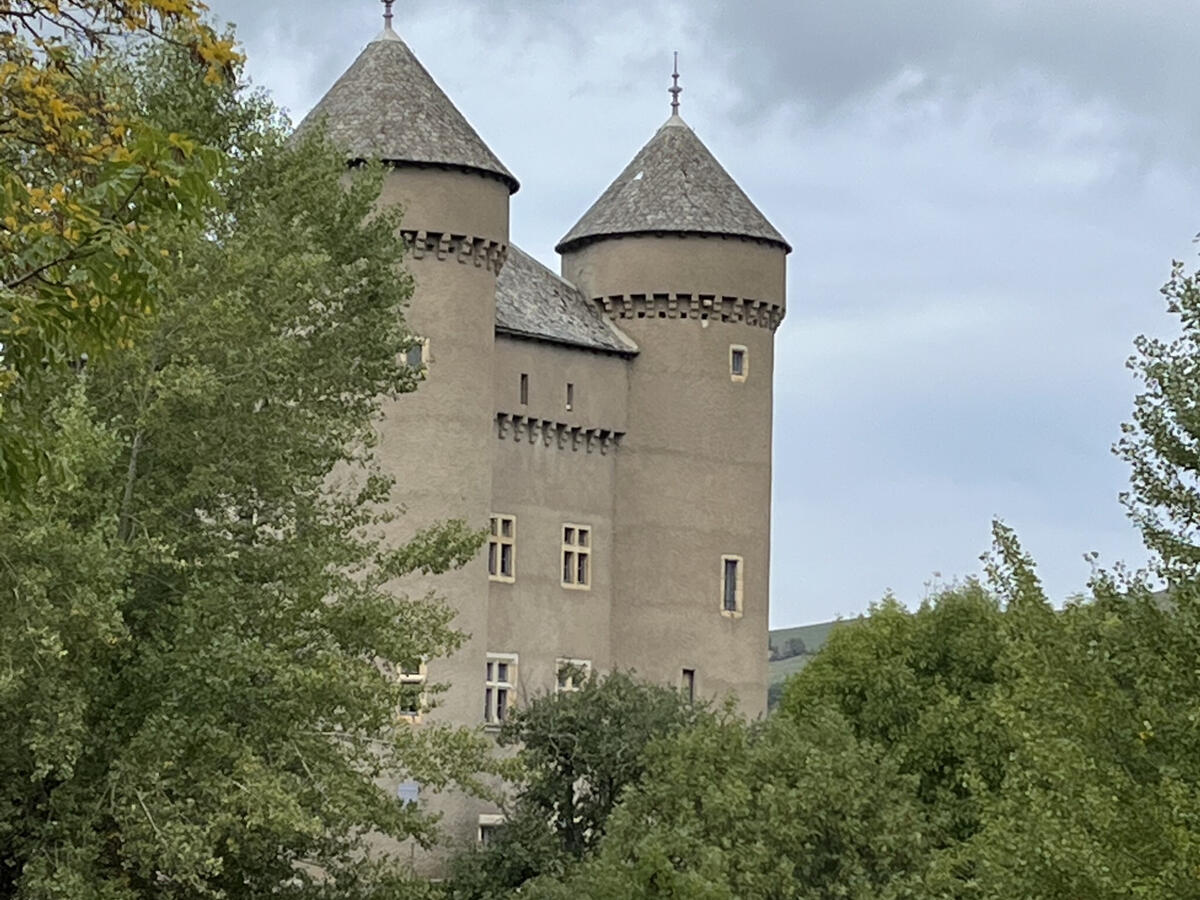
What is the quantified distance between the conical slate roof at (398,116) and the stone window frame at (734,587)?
31.9ft

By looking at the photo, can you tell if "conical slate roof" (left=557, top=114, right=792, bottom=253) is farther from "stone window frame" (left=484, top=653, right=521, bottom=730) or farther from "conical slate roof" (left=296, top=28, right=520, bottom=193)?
"stone window frame" (left=484, top=653, right=521, bottom=730)

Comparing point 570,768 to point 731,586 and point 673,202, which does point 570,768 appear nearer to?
point 731,586

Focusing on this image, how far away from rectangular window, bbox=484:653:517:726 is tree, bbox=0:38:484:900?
1973cm

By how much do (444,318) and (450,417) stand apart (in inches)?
75.6

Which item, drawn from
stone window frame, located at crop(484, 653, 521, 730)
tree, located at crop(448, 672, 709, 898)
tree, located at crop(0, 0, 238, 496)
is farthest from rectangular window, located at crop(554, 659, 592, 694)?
tree, located at crop(0, 0, 238, 496)

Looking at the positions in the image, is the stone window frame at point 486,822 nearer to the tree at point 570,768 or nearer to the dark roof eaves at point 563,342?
the tree at point 570,768

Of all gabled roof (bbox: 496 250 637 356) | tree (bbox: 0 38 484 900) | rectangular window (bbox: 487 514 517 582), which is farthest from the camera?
gabled roof (bbox: 496 250 637 356)

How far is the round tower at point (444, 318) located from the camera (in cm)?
4731

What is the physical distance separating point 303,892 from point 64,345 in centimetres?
1785

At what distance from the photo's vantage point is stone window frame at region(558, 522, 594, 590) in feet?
171

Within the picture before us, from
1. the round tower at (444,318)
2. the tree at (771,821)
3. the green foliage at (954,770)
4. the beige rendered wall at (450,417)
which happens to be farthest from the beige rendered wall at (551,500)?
the tree at (771,821)

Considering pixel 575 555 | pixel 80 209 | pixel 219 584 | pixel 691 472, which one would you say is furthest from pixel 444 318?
pixel 80 209

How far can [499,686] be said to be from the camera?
50125 millimetres

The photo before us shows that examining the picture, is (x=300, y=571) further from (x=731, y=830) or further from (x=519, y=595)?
(x=519, y=595)
